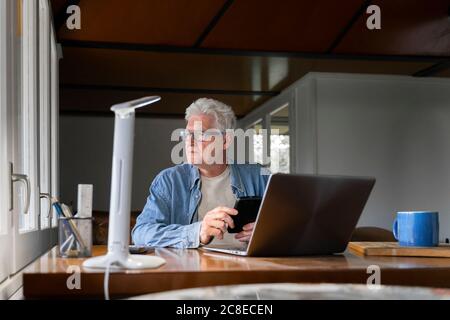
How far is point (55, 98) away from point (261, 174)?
2.26 metres

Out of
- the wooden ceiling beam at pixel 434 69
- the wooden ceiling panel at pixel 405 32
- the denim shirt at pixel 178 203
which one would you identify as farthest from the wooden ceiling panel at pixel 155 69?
the denim shirt at pixel 178 203

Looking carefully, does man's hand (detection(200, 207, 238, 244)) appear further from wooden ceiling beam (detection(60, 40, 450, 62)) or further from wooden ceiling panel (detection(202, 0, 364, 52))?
wooden ceiling beam (detection(60, 40, 450, 62))

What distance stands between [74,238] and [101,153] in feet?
18.4

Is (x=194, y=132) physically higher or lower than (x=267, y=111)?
lower

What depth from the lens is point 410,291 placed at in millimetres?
628

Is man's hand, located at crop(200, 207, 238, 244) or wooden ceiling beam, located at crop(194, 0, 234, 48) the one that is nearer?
man's hand, located at crop(200, 207, 238, 244)

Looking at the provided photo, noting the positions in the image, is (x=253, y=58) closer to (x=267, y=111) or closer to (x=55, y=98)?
(x=55, y=98)

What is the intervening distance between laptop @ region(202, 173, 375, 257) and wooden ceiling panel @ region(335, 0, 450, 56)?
2337mm

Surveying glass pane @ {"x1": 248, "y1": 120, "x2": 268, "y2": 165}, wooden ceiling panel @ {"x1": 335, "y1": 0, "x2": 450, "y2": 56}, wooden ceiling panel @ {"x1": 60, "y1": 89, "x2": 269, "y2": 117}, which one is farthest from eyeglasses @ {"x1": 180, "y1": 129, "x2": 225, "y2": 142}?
glass pane @ {"x1": 248, "y1": 120, "x2": 268, "y2": 165}

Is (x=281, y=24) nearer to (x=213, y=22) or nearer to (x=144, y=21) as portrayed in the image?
(x=213, y=22)

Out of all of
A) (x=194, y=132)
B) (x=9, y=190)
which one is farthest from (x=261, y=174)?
(x=9, y=190)

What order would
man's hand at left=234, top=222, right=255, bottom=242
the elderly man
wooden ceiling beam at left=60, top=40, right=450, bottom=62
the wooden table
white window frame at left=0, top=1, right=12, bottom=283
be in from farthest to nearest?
wooden ceiling beam at left=60, top=40, right=450, bottom=62 < the elderly man < man's hand at left=234, top=222, right=255, bottom=242 < white window frame at left=0, top=1, right=12, bottom=283 < the wooden table

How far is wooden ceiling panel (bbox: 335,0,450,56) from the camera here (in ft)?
12.3

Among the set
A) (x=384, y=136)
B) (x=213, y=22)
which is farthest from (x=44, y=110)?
(x=384, y=136)
